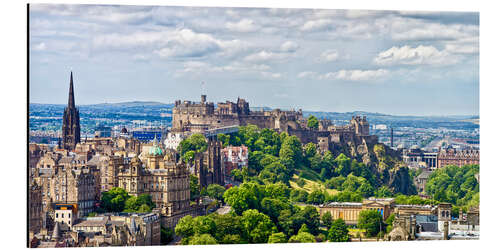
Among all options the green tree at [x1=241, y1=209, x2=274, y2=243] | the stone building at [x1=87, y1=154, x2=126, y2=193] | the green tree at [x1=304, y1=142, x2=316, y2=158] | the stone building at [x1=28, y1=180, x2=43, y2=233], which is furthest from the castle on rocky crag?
the stone building at [x1=28, y1=180, x2=43, y2=233]

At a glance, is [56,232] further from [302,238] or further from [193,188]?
[193,188]

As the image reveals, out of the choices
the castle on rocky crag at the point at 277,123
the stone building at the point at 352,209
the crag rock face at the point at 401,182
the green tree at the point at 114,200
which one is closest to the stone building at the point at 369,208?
the stone building at the point at 352,209

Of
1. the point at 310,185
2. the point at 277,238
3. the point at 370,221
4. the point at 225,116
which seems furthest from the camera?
the point at 225,116

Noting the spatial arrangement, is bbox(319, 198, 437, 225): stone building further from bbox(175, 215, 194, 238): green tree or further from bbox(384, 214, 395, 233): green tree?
bbox(175, 215, 194, 238): green tree

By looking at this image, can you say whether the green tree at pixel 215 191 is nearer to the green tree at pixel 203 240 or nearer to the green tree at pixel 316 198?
the green tree at pixel 316 198

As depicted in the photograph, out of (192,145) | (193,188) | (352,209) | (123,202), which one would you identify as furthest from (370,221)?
(192,145)

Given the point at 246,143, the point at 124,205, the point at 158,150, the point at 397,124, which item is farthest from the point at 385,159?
the point at 124,205
